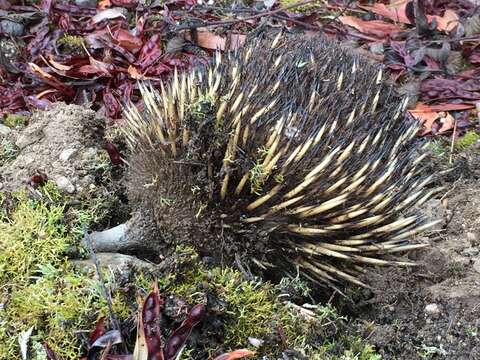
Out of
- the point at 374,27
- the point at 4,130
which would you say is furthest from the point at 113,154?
the point at 374,27

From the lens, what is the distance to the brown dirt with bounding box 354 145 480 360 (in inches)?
101

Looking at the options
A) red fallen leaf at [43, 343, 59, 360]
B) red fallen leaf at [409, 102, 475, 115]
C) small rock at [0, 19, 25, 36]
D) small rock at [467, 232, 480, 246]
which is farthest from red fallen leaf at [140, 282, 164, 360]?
small rock at [0, 19, 25, 36]

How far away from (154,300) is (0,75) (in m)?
2.89

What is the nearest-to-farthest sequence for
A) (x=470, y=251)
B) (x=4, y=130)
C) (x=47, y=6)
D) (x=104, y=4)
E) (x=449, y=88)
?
1. (x=470, y=251)
2. (x=4, y=130)
3. (x=449, y=88)
4. (x=47, y=6)
5. (x=104, y=4)

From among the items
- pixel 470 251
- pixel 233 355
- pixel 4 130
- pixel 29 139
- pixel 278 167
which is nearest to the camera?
pixel 233 355

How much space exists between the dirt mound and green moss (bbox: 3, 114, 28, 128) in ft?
1.70

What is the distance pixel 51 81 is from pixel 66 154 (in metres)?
1.31

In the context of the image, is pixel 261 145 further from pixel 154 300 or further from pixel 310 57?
pixel 154 300

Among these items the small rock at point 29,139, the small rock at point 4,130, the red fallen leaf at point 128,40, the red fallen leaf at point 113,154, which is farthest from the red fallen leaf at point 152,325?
the red fallen leaf at point 128,40

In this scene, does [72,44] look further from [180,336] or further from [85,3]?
[180,336]

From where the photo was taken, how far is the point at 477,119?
430cm

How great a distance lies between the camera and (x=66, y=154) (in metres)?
3.19

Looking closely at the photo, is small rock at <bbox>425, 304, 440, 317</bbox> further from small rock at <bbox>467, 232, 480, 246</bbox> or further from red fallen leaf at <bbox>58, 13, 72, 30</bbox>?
red fallen leaf at <bbox>58, 13, 72, 30</bbox>

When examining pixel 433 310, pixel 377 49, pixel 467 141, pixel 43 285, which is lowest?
pixel 467 141
